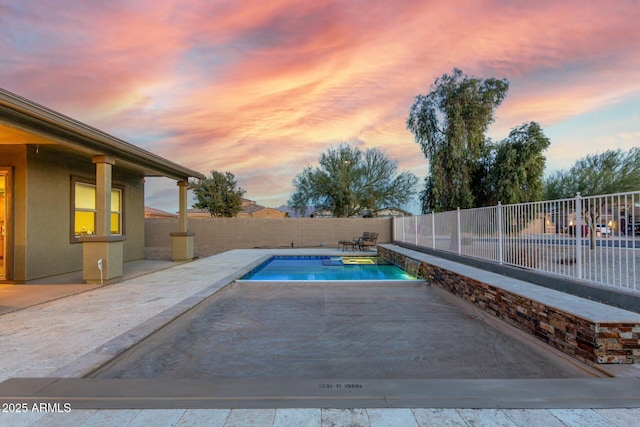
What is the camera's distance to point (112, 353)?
3135 mm

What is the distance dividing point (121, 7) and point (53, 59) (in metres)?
3.73

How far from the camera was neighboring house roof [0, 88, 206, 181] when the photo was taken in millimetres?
4680

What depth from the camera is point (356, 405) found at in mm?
2281

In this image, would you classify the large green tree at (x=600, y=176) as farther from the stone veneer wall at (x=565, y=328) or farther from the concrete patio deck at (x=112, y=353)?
the concrete patio deck at (x=112, y=353)

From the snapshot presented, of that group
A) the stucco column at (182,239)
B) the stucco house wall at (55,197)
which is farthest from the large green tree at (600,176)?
the stucco house wall at (55,197)

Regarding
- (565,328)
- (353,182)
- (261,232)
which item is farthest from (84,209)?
(353,182)

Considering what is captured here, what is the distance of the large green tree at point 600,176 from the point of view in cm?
1473

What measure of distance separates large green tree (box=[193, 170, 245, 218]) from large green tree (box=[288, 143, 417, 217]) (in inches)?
394

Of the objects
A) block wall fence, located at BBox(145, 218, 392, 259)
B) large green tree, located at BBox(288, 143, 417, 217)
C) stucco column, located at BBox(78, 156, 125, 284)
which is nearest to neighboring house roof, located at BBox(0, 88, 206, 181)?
stucco column, located at BBox(78, 156, 125, 284)

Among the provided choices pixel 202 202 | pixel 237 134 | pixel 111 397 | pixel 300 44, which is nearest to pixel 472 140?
pixel 300 44

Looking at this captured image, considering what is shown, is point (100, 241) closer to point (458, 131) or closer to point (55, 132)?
point (55, 132)

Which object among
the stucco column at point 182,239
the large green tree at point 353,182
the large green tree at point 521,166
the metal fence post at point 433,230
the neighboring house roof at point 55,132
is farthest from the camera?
the large green tree at point 353,182

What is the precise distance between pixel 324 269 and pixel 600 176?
14309 millimetres

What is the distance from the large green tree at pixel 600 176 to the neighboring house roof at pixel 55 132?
18.6 m
